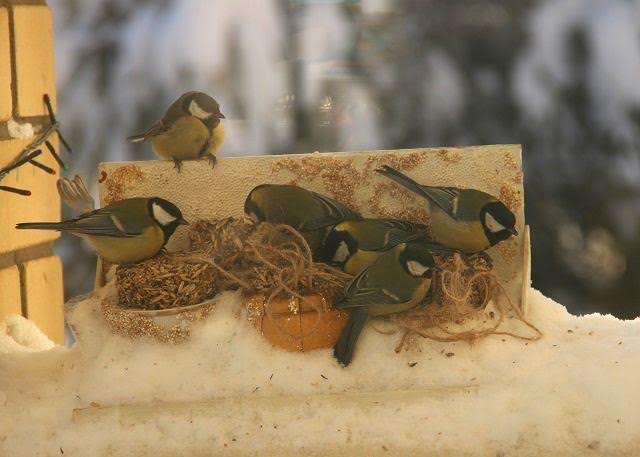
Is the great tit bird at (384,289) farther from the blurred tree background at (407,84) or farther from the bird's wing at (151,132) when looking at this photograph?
the bird's wing at (151,132)

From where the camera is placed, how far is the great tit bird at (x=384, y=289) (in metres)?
0.86

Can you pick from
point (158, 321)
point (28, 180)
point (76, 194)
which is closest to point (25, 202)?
point (28, 180)

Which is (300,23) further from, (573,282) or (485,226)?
(573,282)

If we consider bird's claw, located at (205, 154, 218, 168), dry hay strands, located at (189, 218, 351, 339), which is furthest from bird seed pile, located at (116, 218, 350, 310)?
bird's claw, located at (205, 154, 218, 168)

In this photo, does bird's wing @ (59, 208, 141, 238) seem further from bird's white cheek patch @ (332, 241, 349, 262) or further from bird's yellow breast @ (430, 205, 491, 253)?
bird's yellow breast @ (430, 205, 491, 253)

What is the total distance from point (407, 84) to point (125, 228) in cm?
40

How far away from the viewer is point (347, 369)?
0.86m

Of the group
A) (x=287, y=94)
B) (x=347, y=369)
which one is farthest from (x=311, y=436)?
(x=287, y=94)

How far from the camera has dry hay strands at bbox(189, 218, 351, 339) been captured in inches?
35.1

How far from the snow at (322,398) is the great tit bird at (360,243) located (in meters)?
0.09

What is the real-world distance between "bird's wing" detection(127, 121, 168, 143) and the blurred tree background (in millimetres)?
18

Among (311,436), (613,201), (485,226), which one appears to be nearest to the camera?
(311,436)

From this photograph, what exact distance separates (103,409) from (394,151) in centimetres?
48

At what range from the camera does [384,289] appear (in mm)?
856
